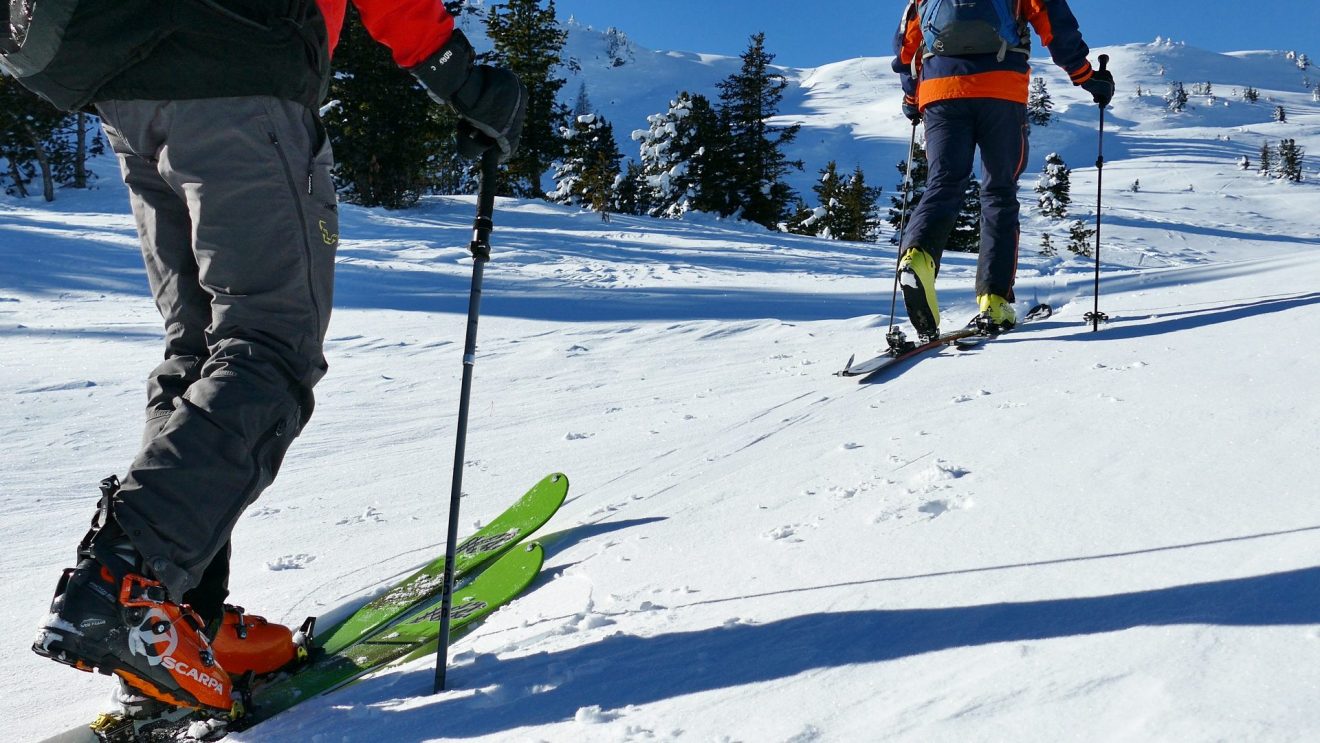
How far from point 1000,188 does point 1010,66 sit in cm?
56

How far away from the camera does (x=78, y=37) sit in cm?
141

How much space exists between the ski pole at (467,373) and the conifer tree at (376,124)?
1609 centimetres

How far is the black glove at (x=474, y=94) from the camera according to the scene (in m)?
1.71

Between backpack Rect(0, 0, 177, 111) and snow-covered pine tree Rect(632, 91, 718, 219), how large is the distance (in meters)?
29.2

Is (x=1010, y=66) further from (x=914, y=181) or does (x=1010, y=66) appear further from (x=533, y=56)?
(x=914, y=181)

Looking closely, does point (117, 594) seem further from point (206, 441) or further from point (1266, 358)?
point (1266, 358)

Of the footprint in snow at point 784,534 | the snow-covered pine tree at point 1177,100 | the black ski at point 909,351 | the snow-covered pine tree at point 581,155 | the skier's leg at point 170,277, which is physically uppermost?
the snow-covered pine tree at point 1177,100

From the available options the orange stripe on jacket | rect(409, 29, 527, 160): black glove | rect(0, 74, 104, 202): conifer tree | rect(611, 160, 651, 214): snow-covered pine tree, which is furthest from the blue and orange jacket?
rect(611, 160, 651, 214): snow-covered pine tree

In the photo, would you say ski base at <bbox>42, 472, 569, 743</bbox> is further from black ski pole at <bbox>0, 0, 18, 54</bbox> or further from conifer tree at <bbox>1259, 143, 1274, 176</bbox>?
conifer tree at <bbox>1259, 143, 1274, 176</bbox>

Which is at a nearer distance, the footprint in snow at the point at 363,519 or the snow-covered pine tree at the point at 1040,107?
the footprint in snow at the point at 363,519

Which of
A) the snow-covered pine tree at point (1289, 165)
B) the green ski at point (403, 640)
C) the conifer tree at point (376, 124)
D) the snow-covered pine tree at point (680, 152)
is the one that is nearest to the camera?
the green ski at point (403, 640)

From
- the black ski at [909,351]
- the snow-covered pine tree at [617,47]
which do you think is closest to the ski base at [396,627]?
the black ski at [909,351]

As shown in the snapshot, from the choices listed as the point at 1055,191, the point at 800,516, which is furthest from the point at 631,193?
the point at 1055,191

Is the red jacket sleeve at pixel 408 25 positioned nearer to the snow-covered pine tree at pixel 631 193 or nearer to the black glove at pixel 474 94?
the black glove at pixel 474 94
